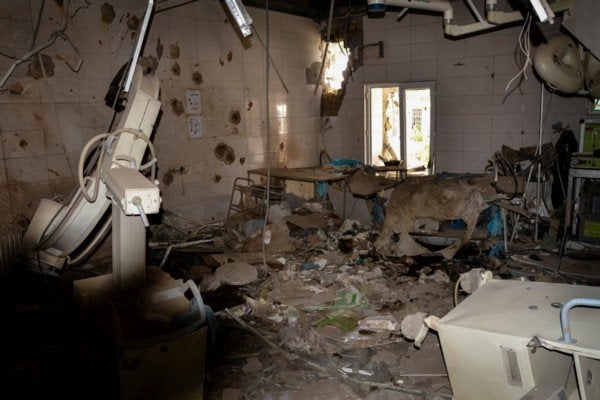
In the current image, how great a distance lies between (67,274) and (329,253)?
135 inches

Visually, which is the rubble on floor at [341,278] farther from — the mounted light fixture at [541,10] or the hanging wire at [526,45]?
the mounted light fixture at [541,10]

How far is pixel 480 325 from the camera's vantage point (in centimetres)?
259

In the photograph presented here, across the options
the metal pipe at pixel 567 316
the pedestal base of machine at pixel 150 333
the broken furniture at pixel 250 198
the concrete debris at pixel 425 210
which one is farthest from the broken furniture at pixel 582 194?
the pedestal base of machine at pixel 150 333

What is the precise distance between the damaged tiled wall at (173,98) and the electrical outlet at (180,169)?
2 cm

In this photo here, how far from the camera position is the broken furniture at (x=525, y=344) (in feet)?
7.44

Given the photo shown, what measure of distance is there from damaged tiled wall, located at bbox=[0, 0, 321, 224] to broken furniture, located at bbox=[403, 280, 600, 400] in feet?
17.6

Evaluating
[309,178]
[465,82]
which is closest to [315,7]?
[465,82]

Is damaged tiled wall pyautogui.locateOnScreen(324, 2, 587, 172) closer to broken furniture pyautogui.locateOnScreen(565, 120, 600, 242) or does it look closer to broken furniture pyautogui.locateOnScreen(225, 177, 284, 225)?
broken furniture pyautogui.locateOnScreen(565, 120, 600, 242)

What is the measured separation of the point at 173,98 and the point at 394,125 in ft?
16.6

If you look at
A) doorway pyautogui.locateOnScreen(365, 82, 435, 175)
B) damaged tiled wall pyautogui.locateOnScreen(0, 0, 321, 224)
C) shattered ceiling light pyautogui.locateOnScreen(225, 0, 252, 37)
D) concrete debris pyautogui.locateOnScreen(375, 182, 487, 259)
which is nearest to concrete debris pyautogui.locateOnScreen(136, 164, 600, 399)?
concrete debris pyautogui.locateOnScreen(375, 182, 487, 259)

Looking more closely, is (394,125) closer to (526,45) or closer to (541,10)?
(526,45)

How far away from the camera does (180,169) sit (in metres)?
7.54

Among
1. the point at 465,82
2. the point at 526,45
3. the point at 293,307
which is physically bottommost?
the point at 293,307

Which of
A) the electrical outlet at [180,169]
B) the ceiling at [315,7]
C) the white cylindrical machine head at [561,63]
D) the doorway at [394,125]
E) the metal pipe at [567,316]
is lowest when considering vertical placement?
the metal pipe at [567,316]
